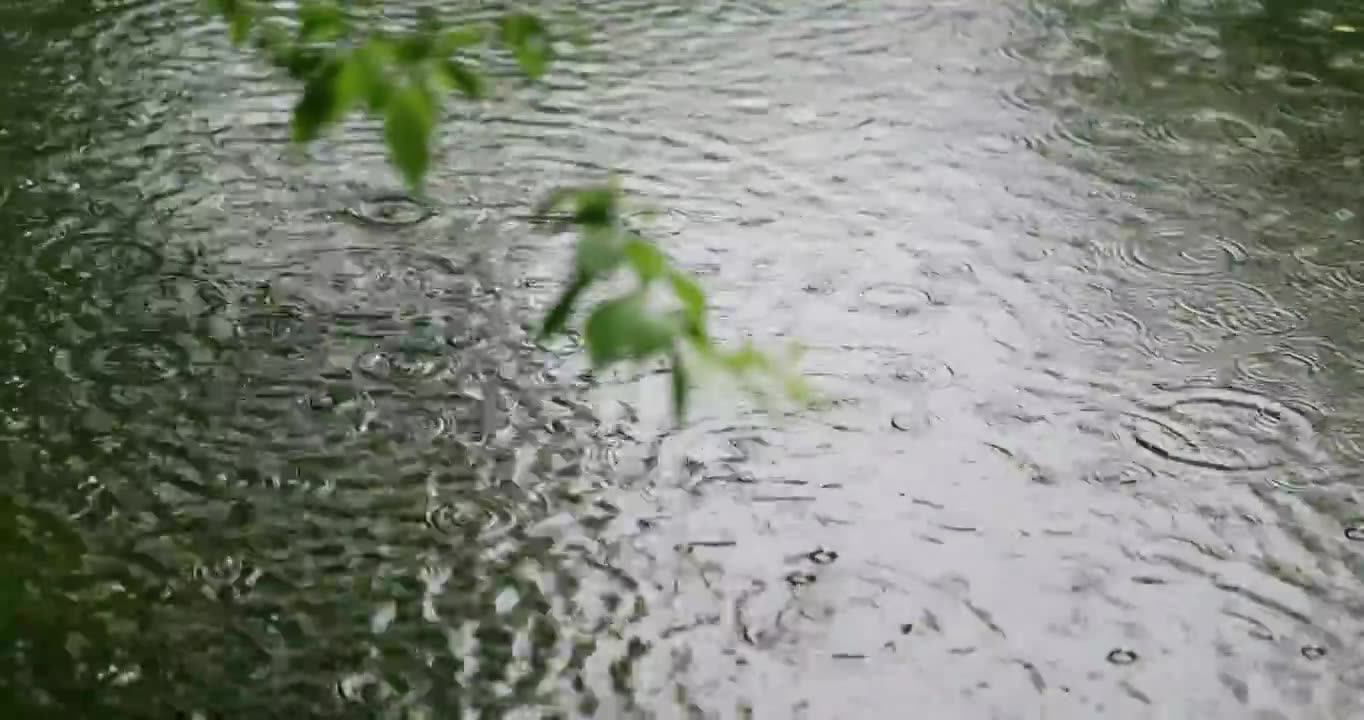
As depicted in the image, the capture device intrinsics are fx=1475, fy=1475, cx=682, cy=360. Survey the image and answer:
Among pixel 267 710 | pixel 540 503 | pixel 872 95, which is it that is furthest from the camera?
pixel 872 95

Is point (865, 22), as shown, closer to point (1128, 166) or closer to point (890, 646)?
point (1128, 166)

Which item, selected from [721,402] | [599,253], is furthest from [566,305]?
[721,402]

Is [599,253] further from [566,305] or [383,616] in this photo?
[383,616]

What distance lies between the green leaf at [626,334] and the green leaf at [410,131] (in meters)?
0.13

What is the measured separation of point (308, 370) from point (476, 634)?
52 cm

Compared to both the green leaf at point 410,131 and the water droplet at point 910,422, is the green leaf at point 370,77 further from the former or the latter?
the water droplet at point 910,422

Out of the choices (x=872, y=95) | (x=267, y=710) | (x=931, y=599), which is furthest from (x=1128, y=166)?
(x=267, y=710)

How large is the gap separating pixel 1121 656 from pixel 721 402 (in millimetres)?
540

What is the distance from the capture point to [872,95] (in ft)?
8.00

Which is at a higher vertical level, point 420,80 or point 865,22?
point 420,80

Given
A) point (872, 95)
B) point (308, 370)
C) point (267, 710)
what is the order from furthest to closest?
point (872, 95)
point (308, 370)
point (267, 710)

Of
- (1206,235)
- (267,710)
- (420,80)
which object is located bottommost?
(267,710)

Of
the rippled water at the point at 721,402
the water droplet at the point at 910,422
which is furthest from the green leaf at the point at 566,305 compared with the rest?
the water droplet at the point at 910,422

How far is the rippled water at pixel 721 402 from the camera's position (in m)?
1.36
